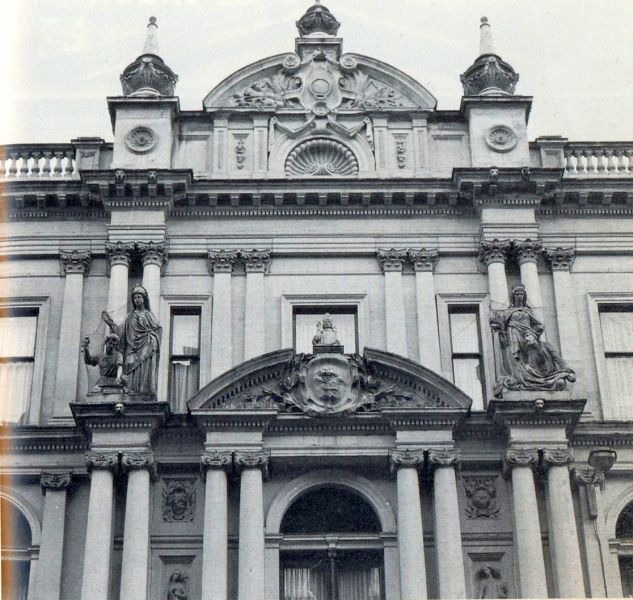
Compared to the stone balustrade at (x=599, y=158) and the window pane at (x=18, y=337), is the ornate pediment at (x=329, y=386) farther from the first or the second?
the stone balustrade at (x=599, y=158)

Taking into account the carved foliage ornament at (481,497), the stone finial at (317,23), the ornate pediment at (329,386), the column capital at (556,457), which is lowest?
the carved foliage ornament at (481,497)

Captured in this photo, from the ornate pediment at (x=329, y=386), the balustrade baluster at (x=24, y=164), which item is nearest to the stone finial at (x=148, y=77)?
the balustrade baluster at (x=24, y=164)

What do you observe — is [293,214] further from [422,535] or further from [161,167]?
[422,535]

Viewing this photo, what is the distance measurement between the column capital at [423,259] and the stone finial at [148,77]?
6.01m

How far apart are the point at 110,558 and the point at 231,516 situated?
2.13 m

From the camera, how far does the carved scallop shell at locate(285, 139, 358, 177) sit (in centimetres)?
2547

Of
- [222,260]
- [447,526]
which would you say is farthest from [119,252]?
[447,526]

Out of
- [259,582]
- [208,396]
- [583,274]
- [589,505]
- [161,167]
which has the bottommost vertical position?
[259,582]

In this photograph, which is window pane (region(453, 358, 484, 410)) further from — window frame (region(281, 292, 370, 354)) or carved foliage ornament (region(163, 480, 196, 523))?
carved foliage ornament (region(163, 480, 196, 523))

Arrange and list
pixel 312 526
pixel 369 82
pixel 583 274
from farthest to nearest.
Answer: pixel 369 82
pixel 583 274
pixel 312 526

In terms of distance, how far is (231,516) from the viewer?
21766 millimetres

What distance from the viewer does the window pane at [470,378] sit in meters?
23.3

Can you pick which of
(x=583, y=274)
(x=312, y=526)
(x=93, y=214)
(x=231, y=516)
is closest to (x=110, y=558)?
(x=231, y=516)

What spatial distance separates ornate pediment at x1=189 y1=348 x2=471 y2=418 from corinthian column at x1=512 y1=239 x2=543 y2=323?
2.84 metres
